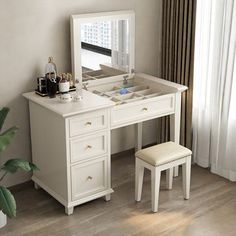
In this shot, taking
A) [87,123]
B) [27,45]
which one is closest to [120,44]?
[27,45]

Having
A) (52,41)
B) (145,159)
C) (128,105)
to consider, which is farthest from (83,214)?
(52,41)

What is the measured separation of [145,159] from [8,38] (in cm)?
125

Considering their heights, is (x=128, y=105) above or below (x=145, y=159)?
above

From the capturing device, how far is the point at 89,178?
3.51 m

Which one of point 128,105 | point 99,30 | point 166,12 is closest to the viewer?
point 128,105

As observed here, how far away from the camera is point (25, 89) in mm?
3684

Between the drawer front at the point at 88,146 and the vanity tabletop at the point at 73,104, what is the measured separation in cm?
20

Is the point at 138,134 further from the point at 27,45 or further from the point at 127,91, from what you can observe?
the point at 27,45

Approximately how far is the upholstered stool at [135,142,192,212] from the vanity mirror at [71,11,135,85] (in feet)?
2.54

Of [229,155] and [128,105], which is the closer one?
[128,105]

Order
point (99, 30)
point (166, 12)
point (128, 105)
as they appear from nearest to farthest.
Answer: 1. point (128, 105)
2. point (99, 30)
3. point (166, 12)

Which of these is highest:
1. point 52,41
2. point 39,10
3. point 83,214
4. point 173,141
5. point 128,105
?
point 39,10

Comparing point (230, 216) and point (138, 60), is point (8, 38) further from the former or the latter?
point (230, 216)

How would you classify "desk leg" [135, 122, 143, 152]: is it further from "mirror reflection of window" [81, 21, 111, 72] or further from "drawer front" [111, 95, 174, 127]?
"mirror reflection of window" [81, 21, 111, 72]
